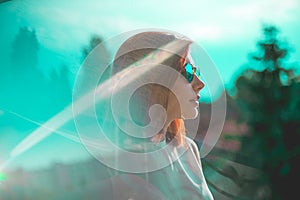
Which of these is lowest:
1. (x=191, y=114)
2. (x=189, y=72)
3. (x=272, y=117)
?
(x=272, y=117)

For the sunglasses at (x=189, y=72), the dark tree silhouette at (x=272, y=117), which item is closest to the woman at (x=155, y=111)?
the sunglasses at (x=189, y=72)

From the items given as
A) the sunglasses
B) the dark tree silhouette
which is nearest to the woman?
the sunglasses

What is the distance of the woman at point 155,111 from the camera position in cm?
75

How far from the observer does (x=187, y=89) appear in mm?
841

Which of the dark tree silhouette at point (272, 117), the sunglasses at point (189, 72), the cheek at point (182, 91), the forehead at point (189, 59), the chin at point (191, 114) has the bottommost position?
the dark tree silhouette at point (272, 117)

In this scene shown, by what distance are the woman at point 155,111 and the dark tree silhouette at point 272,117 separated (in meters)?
2.62

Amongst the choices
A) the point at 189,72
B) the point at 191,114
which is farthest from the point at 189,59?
the point at 191,114

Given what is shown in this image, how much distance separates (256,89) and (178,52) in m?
3.20

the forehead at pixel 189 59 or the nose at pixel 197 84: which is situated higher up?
the forehead at pixel 189 59

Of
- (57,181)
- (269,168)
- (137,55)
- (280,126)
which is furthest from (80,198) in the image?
(280,126)

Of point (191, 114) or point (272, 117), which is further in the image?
point (272, 117)

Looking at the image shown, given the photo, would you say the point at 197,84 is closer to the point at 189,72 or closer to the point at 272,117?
the point at 189,72

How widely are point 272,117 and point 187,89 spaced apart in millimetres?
3164

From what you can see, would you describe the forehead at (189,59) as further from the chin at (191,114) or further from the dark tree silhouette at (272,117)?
the dark tree silhouette at (272,117)
